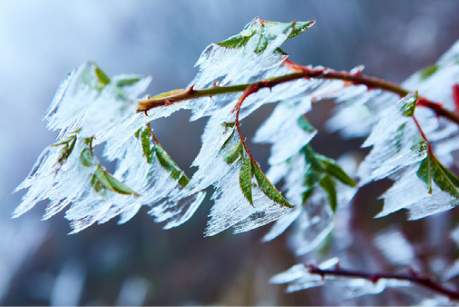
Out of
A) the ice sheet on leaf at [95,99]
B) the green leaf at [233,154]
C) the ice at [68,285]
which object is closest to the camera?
the ice sheet on leaf at [95,99]

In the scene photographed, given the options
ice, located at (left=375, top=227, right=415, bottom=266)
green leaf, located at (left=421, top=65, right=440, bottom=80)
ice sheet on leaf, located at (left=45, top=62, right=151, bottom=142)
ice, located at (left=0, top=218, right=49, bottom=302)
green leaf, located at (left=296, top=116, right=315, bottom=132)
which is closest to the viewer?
ice sheet on leaf, located at (left=45, top=62, right=151, bottom=142)

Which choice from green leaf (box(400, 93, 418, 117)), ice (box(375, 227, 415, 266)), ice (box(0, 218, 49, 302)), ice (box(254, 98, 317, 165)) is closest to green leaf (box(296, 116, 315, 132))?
ice (box(254, 98, 317, 165))

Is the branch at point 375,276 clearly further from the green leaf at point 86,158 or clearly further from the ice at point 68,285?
the ice at point 68,285

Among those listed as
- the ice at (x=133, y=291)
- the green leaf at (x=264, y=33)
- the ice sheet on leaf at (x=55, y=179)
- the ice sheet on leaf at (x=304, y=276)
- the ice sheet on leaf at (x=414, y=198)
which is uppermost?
the green leaf at (x=264, y=33)

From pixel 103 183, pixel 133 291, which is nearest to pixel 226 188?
pixel 103 183

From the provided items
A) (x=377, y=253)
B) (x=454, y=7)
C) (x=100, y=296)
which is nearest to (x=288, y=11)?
(x=454, y=7)

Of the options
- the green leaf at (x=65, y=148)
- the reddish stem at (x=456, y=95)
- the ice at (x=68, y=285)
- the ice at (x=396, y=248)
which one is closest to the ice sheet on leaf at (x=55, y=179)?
the green leaf at (x=65, y=148)

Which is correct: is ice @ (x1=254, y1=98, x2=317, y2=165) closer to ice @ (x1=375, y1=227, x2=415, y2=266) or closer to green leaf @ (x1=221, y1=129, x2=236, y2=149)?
green leaf @ (x1=221, y1=129, x2=236, y2=149)
